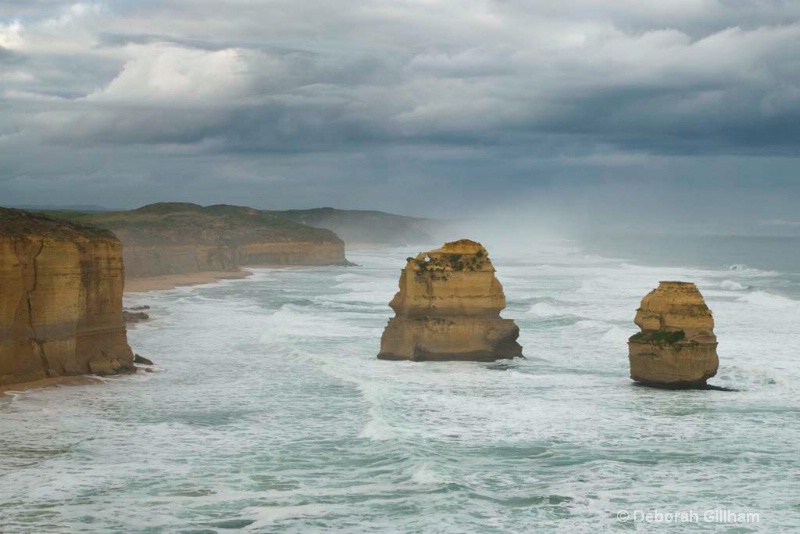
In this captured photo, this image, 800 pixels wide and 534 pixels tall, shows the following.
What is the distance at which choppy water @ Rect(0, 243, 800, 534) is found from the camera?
18438 millimetres

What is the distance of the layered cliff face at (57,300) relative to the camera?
2894 cm

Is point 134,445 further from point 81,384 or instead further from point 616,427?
point 616,427

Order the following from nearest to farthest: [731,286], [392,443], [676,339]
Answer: [392,443] → [676,339] → [731,286]

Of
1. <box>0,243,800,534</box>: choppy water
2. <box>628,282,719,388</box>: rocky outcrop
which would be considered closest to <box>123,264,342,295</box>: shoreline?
<box>0,243,800,534</box>: choppy water

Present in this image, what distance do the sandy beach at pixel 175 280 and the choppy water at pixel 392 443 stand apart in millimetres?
30314

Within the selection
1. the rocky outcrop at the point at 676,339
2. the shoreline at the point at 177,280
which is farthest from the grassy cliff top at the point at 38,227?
the shoreline at the point at 177,280

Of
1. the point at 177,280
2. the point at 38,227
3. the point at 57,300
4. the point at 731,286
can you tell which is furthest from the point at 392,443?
the point at 177,280

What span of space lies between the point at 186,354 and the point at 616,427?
1863 cm

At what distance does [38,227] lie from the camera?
3062cm

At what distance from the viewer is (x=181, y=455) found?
22547 millimetres

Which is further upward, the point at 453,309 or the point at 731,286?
the point at 453,309

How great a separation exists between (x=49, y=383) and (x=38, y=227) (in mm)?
4701

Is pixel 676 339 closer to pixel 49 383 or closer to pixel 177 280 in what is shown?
pixel 49 383

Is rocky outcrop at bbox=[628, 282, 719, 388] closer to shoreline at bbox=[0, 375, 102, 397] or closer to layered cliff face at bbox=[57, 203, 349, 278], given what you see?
shoreline at bbox=[0, 375, 102, 397]
